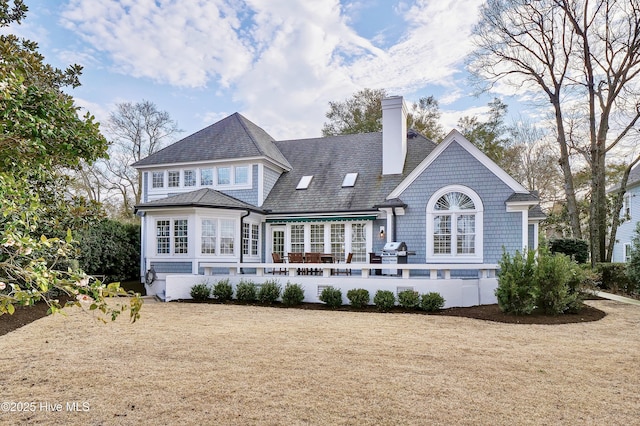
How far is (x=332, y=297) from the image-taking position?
1257 centimetres

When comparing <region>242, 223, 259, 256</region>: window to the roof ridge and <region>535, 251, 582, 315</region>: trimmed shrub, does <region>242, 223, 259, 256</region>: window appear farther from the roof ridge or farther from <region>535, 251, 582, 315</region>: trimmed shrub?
<region>535, 251, 582, 315</region>: trimmed shrub

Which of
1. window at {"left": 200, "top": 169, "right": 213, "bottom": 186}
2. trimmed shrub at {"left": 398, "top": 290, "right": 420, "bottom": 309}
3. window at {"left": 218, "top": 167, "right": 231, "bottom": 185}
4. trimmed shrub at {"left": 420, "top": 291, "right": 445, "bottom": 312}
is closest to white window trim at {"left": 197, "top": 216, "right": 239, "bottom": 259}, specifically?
window at {"left": 218, "top": 167, "right": 231, "bottom": 185}

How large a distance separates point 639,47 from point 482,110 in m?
14.4

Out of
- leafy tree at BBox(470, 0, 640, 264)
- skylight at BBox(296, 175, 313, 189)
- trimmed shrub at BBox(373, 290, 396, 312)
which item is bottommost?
trimmed shrub at BBox(373, 290, 396, 312)

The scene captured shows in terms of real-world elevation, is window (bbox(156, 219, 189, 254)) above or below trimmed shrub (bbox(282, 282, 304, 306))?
above

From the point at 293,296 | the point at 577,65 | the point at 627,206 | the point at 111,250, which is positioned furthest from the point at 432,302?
the point at 627,206

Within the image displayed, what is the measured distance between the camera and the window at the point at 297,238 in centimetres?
1778

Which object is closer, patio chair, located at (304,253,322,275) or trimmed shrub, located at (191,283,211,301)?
trimmed shrub, located at (191,283,211,301)

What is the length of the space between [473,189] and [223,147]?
36.0 ft

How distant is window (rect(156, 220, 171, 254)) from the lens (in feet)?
54.3

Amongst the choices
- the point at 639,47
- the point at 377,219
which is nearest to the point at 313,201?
the point at 377,219

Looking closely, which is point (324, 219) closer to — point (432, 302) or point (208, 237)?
point (208, 237)

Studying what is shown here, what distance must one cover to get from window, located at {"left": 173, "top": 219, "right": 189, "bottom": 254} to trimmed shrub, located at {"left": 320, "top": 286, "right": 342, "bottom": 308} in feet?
21.5

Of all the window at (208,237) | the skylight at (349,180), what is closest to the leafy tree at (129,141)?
the window at (208,237)
